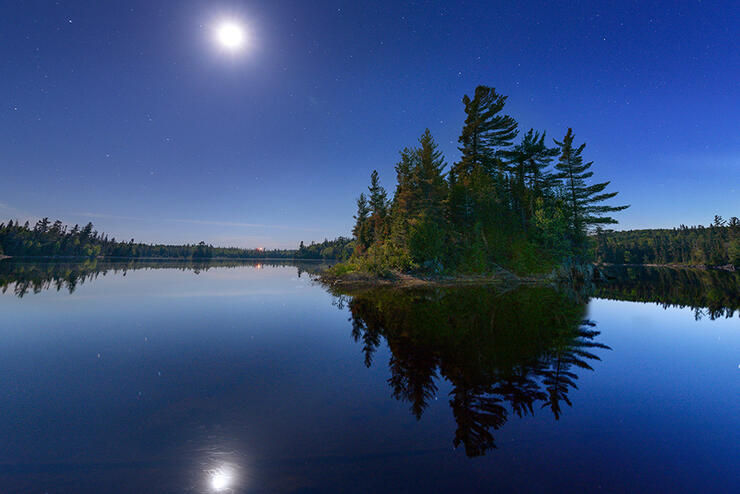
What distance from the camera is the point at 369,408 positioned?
5.56m

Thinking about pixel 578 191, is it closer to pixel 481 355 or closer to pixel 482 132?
pixel 482 132

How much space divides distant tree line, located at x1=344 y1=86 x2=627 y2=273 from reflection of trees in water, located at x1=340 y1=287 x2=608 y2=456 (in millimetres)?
20830

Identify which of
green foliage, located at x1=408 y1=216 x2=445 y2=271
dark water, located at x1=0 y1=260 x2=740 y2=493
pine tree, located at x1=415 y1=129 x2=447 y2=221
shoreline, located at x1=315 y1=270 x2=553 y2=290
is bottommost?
dark water, located at x1=0 y1=260 x2=740 y2=493

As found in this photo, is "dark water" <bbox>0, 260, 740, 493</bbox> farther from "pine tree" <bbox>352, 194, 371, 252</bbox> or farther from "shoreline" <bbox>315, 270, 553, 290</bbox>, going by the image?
"pine tree" <bbox>352, 194, 371, 252</bbox>

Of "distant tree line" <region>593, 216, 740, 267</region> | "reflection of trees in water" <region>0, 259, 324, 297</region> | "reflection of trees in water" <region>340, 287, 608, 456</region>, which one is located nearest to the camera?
"reflection of trees in water" <region>340, 287, 608, 456</region>

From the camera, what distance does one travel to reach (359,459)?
397 centimetres

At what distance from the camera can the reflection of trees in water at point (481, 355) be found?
5.58 m

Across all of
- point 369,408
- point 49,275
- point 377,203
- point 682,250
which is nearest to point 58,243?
point 49,275

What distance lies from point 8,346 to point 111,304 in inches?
358

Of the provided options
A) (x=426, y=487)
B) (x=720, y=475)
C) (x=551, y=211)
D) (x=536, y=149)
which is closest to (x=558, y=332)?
(x=720, y=475)

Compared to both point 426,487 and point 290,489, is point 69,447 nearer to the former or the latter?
point 290,489

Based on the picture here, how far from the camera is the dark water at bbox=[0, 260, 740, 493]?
373cm

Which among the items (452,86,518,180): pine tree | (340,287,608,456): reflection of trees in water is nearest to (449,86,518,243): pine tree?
(452,86,518,180): pine tree

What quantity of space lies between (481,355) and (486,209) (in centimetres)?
3535
